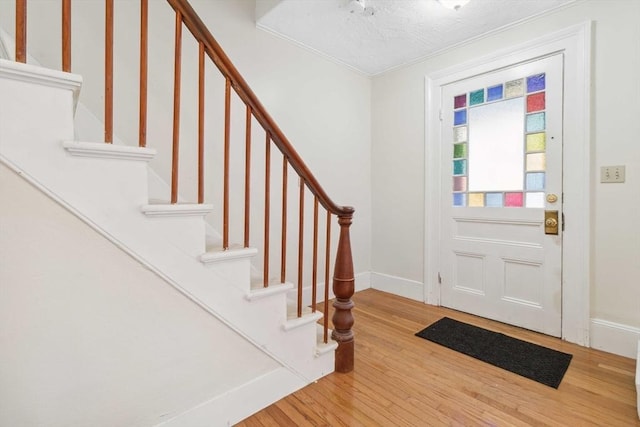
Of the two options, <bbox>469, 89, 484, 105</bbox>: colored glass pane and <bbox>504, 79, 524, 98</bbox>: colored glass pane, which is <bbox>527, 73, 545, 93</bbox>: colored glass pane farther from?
<bbox>469, 89, 484, 105</bbox>: colored glass pane

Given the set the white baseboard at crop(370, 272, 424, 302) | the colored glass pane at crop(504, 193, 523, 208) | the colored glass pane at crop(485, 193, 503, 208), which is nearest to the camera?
the colored glass pane at crop(504, 193, 523, 208)

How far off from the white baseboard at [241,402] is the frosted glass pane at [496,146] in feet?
7.02

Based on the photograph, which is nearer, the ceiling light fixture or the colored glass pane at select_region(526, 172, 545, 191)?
the ceiling light fixture

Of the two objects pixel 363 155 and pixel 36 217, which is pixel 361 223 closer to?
pixel 363 155

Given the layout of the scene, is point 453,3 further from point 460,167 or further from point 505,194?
point 505,194

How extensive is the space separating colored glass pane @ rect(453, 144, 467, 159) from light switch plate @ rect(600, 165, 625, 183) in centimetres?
92

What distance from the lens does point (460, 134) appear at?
8.68 feet

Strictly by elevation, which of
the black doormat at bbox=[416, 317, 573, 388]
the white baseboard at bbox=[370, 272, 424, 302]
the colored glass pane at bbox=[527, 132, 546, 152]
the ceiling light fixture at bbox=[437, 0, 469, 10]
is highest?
the ceiling light fixture at bbox=[437, 0, 469, 10]

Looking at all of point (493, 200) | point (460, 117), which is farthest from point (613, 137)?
point (460, 117)

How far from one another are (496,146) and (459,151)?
0.30 metres

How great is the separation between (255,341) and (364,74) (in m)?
2.93

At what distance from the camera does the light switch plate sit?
6.23 ft

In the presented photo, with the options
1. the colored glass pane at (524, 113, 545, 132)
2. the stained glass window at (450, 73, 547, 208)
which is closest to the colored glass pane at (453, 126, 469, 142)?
the stained glass window at (450, 73, 547, 208)

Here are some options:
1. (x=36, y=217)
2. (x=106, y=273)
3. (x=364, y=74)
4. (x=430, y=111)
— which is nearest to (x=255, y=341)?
(x=106, y=273)
